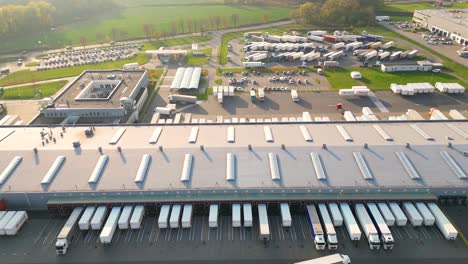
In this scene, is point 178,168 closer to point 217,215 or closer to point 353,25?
point 217,215

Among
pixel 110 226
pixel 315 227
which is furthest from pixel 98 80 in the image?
pixel 315 227

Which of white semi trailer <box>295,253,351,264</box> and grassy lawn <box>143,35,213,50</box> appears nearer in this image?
white semi trailer <box>295,253,351,264</box>

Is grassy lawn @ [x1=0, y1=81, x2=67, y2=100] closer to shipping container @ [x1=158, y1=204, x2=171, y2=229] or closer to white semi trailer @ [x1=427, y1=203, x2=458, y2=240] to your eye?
shipping container @ [x1=158, y1=204, x2=171, y2=229]

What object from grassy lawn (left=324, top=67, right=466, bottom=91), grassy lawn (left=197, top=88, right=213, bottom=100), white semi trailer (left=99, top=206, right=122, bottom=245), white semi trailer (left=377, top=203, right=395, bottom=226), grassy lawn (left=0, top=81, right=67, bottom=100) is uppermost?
grassy lawn (left=324, top=67, right=466, bottom=91)

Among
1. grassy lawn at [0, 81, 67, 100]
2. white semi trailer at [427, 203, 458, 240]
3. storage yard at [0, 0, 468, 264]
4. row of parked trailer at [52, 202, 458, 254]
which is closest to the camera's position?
white semi trailer at [427, 203, 458, 240]

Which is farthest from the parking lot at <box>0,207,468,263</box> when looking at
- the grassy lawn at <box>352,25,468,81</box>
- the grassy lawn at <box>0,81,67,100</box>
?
the grassy lawn at <box>352,25,468,81</box>

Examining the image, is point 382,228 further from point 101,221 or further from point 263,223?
point 101,221
